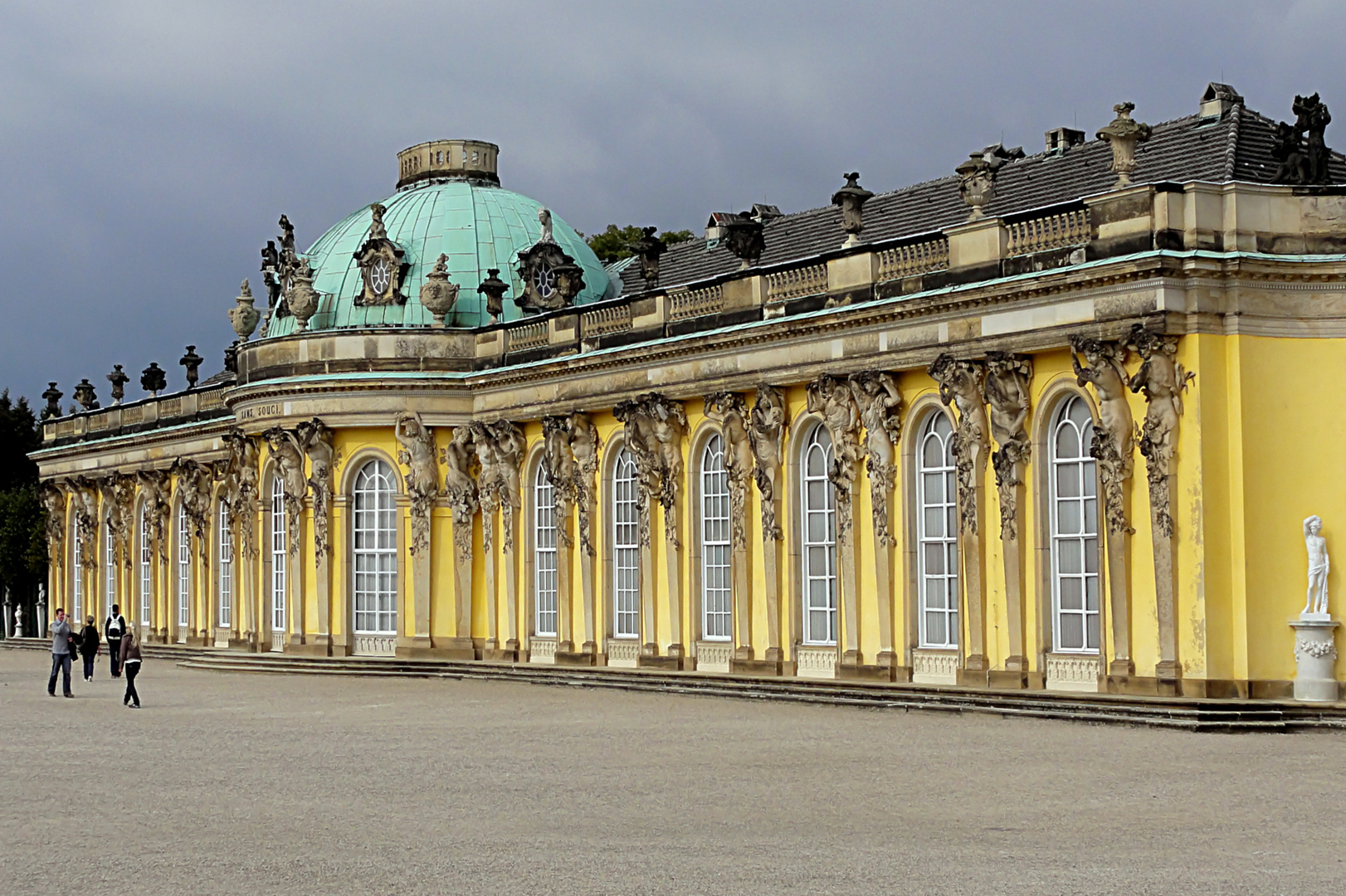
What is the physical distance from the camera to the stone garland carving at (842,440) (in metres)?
31.9

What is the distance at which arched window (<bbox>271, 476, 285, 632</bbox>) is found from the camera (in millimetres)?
45000

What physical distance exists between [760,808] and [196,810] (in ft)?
15.4

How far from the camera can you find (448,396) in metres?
42.5

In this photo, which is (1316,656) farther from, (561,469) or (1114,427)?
(561,469)

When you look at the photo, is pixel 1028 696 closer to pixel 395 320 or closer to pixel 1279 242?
pixel 1279 242

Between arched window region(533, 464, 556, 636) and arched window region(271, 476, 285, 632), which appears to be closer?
arched window region(533, 464, 556, 636)

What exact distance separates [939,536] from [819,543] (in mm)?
3025

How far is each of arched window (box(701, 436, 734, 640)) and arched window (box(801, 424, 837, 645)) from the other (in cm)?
206

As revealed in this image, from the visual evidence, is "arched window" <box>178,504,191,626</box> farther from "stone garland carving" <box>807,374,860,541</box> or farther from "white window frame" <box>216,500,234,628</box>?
"stone garland carving" <box>807,374,860,541</box>

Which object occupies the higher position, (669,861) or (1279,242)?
(1279,242)

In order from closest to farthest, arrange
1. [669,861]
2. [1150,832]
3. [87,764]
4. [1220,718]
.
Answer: [669,861] < [1150,832] < [87,764] < [1220,718]

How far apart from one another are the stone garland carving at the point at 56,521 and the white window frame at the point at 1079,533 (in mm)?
42455

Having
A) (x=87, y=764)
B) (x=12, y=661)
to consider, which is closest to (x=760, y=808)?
(x=87, y=764)

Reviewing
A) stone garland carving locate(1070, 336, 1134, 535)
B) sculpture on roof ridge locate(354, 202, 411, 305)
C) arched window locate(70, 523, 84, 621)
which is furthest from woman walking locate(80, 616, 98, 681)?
stone garland carving locate(1070, 336, 1134, 535)
